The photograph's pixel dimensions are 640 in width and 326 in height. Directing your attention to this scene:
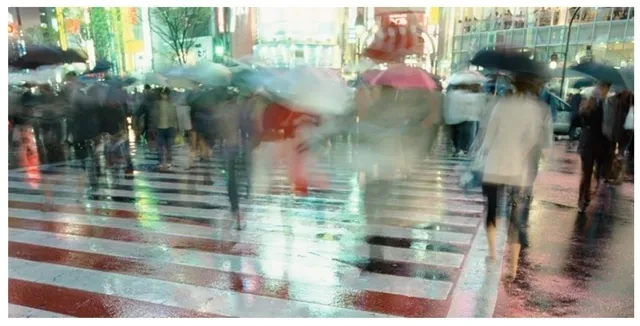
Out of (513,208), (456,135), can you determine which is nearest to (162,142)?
(456,135)

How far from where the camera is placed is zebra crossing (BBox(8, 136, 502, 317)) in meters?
3.68

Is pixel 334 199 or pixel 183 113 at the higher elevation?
pixel 183 113

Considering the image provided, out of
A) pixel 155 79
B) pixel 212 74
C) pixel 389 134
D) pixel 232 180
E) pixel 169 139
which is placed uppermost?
pixel 212 74

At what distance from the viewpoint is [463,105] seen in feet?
30.9

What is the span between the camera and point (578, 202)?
660 centimetres

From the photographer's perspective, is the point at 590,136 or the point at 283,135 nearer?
the point at 283,135

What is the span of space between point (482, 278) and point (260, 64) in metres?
4.26

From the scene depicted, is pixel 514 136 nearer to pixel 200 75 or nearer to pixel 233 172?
pixel 233 172

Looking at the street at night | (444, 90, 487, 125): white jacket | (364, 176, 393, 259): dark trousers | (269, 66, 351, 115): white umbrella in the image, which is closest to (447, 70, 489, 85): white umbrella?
(444, 90, 487, 125): white jacket

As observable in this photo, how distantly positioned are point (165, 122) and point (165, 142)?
1.89 feet

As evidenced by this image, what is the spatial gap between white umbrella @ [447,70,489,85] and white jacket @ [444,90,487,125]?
19 cm

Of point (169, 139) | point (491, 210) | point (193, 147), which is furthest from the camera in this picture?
point (193, 147)

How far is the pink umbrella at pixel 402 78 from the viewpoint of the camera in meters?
4.28
